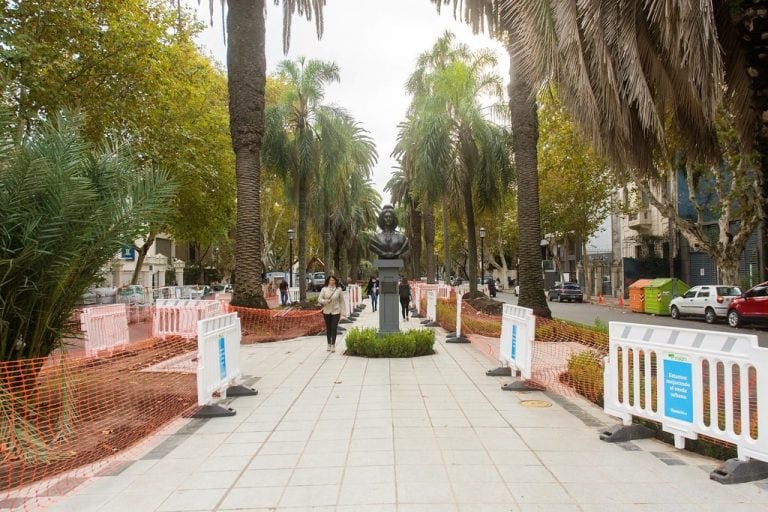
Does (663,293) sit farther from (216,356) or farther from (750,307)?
(216,356)

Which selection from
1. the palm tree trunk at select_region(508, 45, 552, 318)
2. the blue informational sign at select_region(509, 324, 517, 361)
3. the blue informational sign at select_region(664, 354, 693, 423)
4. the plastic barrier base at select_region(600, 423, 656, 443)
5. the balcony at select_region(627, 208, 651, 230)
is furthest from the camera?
the balcony at select_region(627, 208, 651, 230)

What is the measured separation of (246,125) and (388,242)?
5425mm

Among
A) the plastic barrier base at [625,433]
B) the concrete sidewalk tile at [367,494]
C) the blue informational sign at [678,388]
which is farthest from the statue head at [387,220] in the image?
the concrete sidewalk tile at [367,494]

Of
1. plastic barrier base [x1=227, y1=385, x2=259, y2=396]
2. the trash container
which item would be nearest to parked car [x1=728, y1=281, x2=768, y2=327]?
the trash container

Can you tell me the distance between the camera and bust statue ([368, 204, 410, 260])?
13141 millimetres

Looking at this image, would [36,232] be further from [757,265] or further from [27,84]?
[757,265]

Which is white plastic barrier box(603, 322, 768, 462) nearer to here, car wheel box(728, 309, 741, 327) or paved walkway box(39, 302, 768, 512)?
paved walkway box(39, 302, 768, 512)

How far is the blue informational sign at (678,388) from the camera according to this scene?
193 inches

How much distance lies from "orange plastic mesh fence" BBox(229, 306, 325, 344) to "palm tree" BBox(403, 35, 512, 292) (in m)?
9.96

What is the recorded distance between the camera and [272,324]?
1527cm

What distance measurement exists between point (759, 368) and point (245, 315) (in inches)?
487

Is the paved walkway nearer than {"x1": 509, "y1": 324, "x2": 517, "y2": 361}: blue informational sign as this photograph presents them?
Yes

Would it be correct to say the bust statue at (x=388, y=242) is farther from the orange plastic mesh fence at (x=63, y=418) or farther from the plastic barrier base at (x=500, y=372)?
the orange plastic mesh fence at (x=63, y=418)

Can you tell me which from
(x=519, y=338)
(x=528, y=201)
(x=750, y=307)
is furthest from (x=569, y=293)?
(x=519, y=338)
